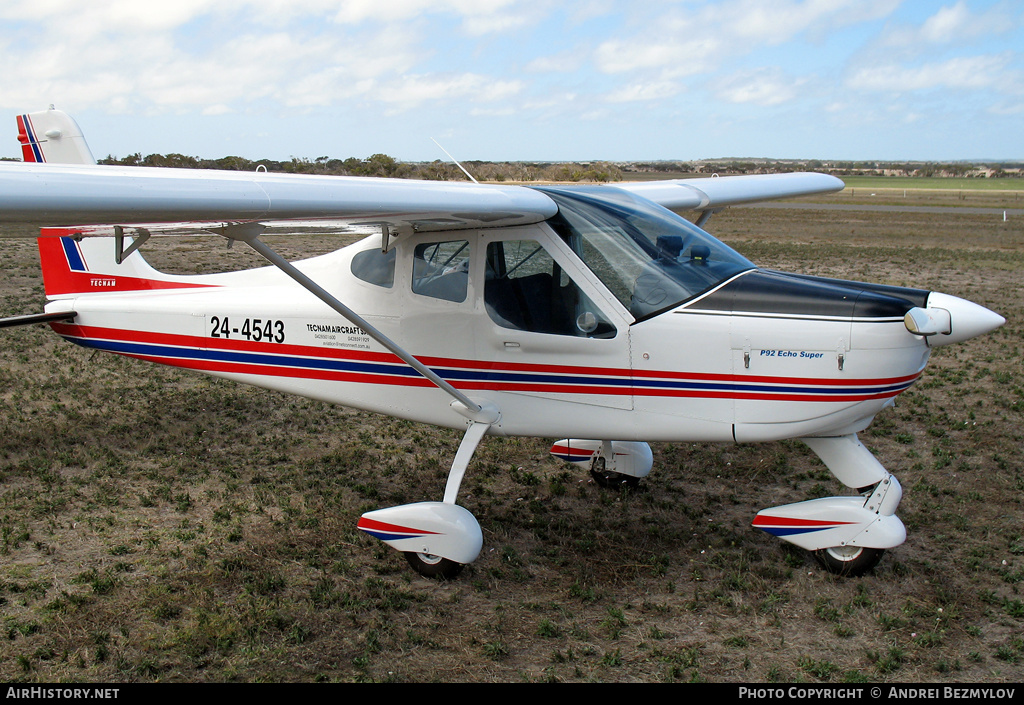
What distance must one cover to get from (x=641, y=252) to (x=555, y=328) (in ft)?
2.28

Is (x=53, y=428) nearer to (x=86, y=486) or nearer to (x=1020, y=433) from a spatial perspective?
(x=86, y=486)

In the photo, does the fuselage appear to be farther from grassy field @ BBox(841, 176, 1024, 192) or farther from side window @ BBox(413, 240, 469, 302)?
grassy field @ BBox(841, 176, 1024, 192)

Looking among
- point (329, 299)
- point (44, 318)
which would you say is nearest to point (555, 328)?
point (329, 299)

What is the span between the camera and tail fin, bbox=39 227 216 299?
6742 millimetres

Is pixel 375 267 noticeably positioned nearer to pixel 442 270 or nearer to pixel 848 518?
pixel 442 270

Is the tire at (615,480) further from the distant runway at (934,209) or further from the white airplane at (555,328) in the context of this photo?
the distant runway at (934,209)

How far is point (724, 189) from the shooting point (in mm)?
7617

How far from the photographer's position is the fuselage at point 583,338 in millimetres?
4363

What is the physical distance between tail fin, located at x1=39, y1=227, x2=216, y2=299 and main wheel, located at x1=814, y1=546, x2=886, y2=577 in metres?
5.26

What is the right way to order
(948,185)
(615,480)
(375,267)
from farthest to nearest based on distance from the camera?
(948,185) → (615,480) → (375,267)

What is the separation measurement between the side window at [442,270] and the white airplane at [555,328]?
0.01 m

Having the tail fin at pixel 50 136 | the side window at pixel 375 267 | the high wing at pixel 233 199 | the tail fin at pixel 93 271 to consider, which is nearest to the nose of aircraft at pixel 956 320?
the high wing at pixel 233 199

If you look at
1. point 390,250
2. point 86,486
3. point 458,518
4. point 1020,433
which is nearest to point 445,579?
point 458,518

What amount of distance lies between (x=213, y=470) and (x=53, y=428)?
195cm
